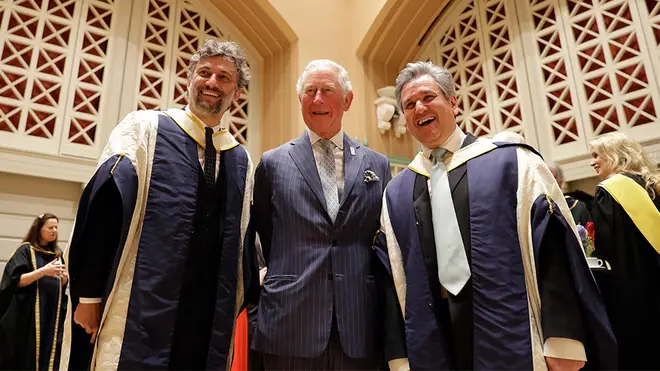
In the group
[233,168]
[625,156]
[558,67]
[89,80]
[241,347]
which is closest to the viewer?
[233,168]

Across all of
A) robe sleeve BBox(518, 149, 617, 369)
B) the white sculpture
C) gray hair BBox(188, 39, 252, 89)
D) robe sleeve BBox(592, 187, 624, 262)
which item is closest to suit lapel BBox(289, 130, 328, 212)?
gray hair BBox(188, 39, 252, 89)

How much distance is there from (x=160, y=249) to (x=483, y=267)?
1.02 m

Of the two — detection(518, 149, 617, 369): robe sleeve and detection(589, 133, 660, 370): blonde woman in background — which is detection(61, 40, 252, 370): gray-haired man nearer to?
detection(518, 149, 617, 369): robe sleeve

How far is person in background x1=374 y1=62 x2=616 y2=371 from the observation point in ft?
4.05

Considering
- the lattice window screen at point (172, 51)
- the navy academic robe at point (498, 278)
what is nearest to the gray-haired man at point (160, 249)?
the navy academic robe at point (498, 278)

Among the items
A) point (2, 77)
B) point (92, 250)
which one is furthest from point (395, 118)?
point (92, 250)

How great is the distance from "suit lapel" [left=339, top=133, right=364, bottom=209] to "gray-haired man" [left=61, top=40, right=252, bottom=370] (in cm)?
39

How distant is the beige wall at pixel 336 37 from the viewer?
4.81 meters

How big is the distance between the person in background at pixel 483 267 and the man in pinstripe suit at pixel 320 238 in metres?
0.10

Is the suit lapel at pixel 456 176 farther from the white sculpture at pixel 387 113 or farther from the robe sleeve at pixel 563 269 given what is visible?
the white sculpture at pixel 387 113

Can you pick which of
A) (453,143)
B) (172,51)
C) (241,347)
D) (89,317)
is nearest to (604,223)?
(453,143)

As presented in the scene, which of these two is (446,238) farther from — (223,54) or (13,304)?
(13,304)

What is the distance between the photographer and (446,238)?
1431mm

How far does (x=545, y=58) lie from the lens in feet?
13.4
